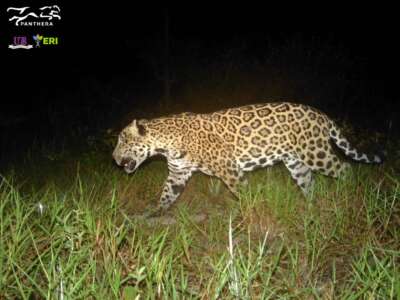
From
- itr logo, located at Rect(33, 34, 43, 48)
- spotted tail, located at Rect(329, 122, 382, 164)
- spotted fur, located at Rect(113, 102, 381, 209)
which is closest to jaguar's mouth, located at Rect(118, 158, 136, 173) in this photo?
spotted fur, located at Rect(113, 102, 381, 209)

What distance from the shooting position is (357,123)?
9477mm

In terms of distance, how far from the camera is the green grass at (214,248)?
3.11 metres

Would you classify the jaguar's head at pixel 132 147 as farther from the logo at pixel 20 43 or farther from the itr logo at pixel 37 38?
the logo at pixel 20 43

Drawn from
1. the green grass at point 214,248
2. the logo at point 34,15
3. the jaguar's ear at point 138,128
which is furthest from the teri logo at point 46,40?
the jaguar's ear at point 138,128

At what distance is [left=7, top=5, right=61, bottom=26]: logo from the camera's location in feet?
40.0

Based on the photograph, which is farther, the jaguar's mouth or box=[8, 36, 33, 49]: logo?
box=[8, 36, 33, 49]: logo

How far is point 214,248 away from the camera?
4.21m

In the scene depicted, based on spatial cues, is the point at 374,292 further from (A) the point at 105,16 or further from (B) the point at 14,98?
(B) the point at 14,98

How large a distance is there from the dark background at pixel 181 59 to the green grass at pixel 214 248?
515 cm

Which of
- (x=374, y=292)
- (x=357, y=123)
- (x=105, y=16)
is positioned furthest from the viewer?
(x=105, y=16)

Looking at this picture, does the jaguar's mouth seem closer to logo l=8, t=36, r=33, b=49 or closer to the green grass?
the green grass

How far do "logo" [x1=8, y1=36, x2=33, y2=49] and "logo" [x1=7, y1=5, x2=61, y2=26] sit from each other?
1.93ft

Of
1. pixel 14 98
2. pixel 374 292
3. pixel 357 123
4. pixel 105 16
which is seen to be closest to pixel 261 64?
pixel 357 123

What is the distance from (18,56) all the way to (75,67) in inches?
68.9
